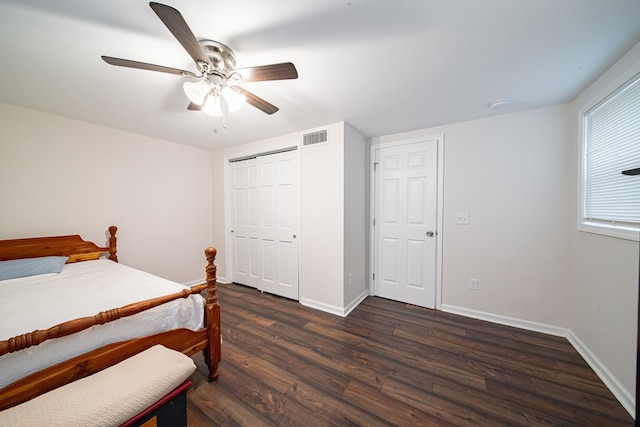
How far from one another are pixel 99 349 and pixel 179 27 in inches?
65.8

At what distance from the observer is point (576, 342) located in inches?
75.2

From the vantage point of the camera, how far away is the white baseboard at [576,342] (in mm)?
1355

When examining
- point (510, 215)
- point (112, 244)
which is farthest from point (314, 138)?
point (112, 244)

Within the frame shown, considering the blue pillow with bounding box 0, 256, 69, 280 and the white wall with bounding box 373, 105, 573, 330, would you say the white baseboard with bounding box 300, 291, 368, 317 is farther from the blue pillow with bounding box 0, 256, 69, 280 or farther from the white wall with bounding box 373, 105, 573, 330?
the blue pillow with bounding box 0, 256, 69, 280

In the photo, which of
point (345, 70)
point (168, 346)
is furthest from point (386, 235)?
point (168, 346)

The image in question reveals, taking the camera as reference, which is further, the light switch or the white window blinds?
the light switch

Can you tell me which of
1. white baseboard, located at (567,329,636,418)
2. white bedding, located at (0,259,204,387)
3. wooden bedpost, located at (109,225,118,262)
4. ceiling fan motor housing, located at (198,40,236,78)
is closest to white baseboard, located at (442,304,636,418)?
white baseboard, located at (567,329,636,418)

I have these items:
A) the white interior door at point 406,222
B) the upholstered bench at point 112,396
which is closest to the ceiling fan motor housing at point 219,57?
the upholstered bench at point 112,396

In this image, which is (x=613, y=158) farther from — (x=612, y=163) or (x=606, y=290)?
(x=606, y=290)

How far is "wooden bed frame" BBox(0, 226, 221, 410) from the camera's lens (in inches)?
36.1

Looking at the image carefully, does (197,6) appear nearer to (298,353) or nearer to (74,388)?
(74,388)

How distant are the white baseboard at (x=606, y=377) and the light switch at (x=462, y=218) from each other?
1.32m

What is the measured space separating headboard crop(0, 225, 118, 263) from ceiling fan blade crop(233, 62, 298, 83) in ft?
9.06

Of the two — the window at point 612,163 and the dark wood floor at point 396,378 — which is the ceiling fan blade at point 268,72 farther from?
the window at point 612,163
